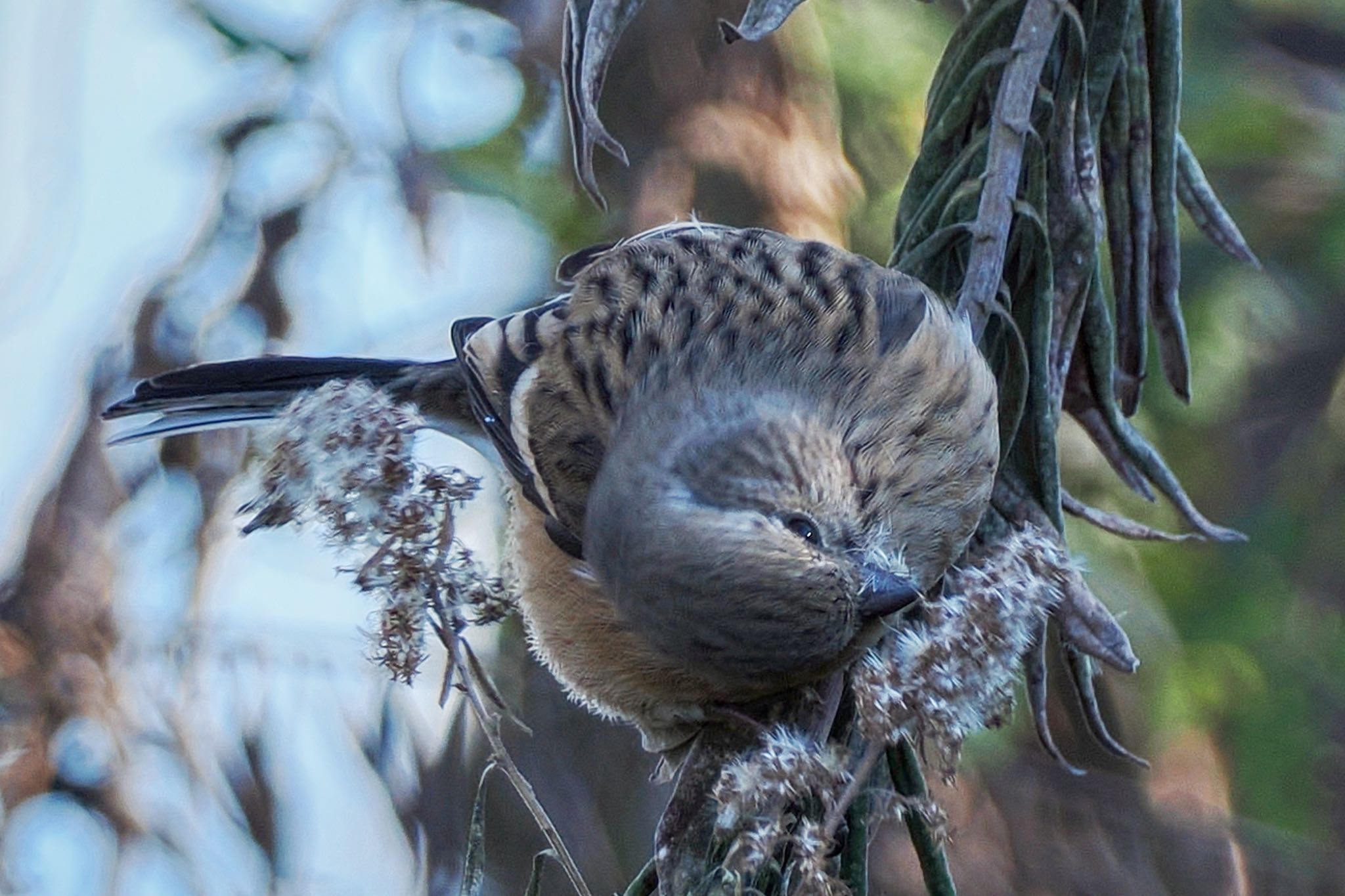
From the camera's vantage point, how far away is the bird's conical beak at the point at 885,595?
83.9 inches

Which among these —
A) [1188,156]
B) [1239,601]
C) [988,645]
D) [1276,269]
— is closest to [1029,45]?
[1188,156]

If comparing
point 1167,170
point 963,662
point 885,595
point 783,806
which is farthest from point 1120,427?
point 783,806

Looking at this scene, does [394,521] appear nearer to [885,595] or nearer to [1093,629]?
[885,595]

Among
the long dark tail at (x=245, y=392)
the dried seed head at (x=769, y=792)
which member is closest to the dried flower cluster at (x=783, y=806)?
the dried seed head at (x=769, y=792)

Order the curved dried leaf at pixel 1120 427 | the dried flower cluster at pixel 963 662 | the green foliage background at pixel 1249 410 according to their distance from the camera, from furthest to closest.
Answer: the green foliage background at pixel 1249 410 < the curved dried leaf at pixel 1120 427 < the dried flower cluster at pixel 963 662

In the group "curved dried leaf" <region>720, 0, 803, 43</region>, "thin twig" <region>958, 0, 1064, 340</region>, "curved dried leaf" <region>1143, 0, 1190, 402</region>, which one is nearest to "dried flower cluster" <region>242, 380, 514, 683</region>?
"curved dried leaf" <region>720, 0, 803, 43</region>

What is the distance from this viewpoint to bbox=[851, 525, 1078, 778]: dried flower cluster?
5.27 feet

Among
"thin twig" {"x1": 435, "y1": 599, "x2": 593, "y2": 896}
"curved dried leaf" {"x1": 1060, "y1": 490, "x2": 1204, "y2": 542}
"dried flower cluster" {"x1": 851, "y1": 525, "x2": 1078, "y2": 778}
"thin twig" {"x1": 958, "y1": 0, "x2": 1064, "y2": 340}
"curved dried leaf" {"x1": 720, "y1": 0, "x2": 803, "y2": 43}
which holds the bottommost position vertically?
"curved dried leaf" {"x1": 1060, "y1": 490, "x2": 1204, "y2": 542}

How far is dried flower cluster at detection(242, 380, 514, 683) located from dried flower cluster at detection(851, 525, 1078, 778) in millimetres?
487

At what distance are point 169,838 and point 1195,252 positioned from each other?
113 inches

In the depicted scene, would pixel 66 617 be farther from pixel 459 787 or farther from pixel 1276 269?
pixel 1276 269

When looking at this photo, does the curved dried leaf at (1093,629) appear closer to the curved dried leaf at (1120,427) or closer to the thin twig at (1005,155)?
the curved dried leaf at (1120,427)

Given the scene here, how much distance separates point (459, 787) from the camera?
3459 mm

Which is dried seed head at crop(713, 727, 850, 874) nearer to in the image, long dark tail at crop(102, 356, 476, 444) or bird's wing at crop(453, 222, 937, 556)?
bird's wing at crop(453, 222, 937, 556)
